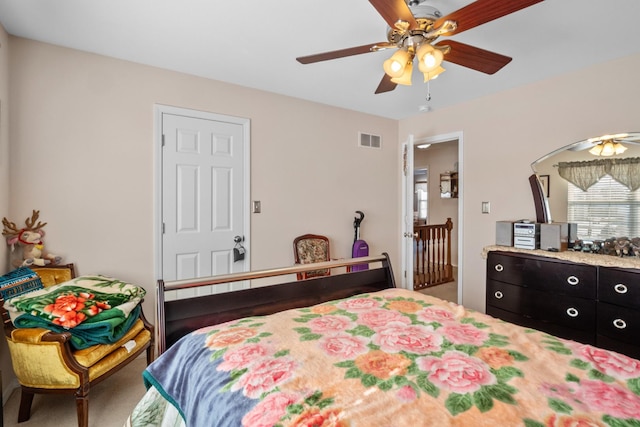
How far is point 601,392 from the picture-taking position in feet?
3.07

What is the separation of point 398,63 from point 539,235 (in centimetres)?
210

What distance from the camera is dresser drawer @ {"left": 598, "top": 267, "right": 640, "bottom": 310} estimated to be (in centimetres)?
209

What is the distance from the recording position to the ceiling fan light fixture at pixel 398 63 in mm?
1634

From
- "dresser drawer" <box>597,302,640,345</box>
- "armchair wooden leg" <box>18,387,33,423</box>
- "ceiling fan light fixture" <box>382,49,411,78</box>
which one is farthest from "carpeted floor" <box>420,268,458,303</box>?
"armchair wooden leg" <box>18,387,33,423</box>

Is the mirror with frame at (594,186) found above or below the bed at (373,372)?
above

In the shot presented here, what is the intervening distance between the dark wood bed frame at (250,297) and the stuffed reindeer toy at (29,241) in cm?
140

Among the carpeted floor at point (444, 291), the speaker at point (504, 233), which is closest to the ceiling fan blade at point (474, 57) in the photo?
the speaker at point (504, 233)

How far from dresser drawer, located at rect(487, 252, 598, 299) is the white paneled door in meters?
2.41

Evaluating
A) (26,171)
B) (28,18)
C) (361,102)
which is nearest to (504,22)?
(361,102)

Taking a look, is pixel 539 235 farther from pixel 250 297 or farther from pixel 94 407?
pixel 94 407

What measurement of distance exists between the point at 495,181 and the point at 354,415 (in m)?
3.17

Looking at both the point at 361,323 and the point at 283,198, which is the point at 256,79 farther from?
the point at 361,323

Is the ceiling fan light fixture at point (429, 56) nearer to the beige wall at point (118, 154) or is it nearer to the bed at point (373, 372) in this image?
the bed at point (373, 372)

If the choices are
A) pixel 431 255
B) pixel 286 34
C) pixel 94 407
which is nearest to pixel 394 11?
pixel 286 34
